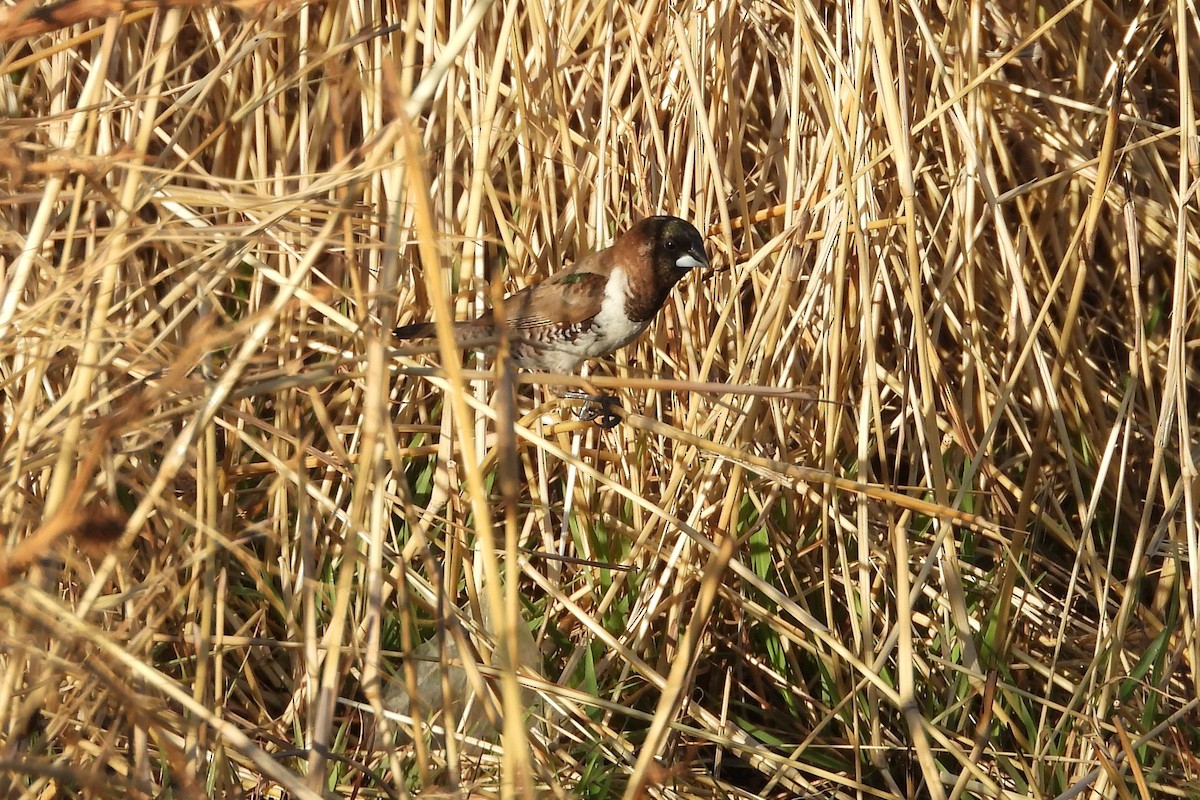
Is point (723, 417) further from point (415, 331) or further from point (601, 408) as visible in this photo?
point (415, 331)

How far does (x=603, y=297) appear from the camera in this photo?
2.92 meters

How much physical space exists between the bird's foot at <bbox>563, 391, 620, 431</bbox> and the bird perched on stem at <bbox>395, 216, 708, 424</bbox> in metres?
0.17

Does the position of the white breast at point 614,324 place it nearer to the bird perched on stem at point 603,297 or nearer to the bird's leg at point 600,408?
the bird perched on stem at point 603,297

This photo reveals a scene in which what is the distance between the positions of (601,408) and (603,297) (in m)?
0.27

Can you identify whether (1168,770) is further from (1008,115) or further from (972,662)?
(1008,115)

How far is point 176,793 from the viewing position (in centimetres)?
231

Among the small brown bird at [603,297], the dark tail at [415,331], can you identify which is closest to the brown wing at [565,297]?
the small brown bird at [603,297]

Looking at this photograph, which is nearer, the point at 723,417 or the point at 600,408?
the point at 723,417

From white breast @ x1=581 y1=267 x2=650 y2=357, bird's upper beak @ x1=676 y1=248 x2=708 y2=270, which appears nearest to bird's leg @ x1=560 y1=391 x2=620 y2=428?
white breast @ x1=581 y1=267 x2=650 y2=357

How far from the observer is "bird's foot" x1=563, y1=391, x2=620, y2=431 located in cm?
282

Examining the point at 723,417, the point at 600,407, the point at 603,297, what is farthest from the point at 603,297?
the point at 723,417

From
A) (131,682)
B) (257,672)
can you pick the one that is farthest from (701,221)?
(131,682)

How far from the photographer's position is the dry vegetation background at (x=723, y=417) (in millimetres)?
2400

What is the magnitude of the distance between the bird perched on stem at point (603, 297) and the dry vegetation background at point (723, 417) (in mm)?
85
